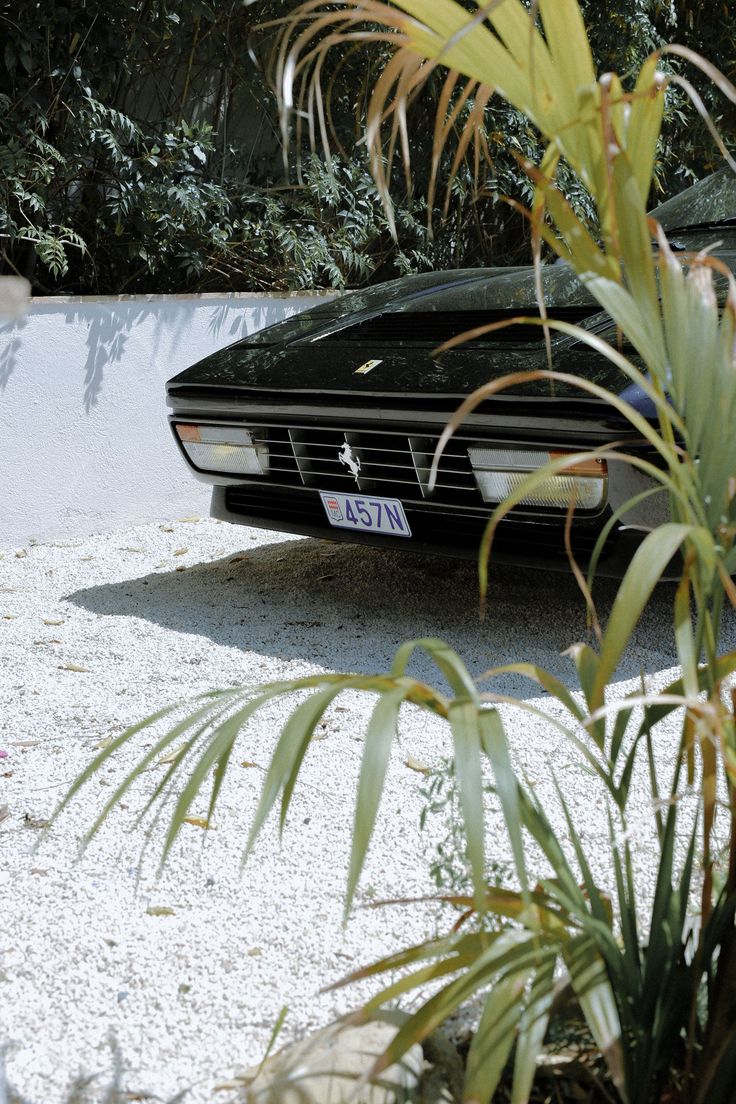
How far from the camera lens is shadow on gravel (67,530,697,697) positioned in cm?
337

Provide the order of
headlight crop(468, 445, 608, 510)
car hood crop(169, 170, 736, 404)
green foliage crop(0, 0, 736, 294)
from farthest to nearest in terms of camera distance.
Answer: green foliage crop(0, 0, 736, 294) < car hood crop(169, 170, 736, 404) < headlight crop(468, 445, 608, 510)

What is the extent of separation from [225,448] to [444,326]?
2.61ft

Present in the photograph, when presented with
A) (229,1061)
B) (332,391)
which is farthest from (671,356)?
(332,391)

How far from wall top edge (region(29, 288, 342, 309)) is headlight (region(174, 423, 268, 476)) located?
1456mm

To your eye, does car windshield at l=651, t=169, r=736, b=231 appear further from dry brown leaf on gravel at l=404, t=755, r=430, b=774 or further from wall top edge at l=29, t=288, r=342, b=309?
dry brown leaf on gravel at l=404, t=755, r=430, b=774

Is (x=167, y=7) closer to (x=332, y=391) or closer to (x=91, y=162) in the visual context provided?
(x=91, y=162)

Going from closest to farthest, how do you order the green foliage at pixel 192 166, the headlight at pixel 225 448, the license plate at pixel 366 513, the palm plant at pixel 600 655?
the palm plant at pixel 600 655
the license plate at pixel 366 513
the headlight at pixel 225 448
the green foliage at pixel 192 166

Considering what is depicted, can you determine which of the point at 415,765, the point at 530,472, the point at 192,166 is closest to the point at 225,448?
the point at 530,472

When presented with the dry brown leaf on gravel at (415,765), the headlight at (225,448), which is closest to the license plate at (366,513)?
the headlight at (225,448)

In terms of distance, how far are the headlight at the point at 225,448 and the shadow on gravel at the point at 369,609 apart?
48 cm

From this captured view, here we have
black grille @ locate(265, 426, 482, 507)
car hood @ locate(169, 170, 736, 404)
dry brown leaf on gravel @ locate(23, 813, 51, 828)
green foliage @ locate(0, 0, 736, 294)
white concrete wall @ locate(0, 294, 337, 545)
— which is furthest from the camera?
green foliage @ locate(0, 0, 736, 294)

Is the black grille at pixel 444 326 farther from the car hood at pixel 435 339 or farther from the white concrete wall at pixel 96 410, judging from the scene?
the white concrete wall at pixel 96 410

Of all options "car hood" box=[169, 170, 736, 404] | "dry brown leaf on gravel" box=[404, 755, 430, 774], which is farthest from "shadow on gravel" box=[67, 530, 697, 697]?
"car hood" box=[169, 170, 736, 404]

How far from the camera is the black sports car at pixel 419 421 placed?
292 cm
